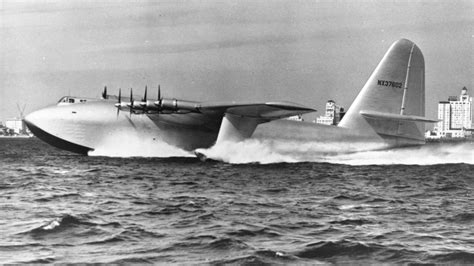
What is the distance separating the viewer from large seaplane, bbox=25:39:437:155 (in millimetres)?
28094

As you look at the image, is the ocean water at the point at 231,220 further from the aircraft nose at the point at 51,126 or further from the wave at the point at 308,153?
the aircraft nose at the point at 51,126

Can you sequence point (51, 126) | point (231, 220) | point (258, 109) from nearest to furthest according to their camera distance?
1. point (231, 220)
2. point (258, 109)
3. point (51, 126)

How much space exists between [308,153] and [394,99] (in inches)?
247

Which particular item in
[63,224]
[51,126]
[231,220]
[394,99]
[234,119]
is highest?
[394,99]

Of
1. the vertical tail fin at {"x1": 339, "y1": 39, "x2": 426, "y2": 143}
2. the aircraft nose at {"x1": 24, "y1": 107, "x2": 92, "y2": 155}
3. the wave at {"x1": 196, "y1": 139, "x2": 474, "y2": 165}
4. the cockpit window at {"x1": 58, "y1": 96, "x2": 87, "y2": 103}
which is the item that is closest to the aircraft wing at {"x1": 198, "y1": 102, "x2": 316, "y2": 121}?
the wave at {"x1": 196, "y1": 139, "x2": 474, "y2": 165}

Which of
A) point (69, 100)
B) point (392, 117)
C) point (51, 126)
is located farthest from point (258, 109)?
point (51, 126)

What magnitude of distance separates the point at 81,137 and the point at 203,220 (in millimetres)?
19724

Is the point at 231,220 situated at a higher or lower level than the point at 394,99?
lower

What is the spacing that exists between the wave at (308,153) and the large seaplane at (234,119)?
1.11 ft

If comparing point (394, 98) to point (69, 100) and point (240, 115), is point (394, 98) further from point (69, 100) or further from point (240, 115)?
point (69, 100)

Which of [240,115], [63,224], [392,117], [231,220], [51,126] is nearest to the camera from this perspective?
[63,224]

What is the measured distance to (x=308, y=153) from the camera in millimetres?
29562

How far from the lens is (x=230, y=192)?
15344 millimetres

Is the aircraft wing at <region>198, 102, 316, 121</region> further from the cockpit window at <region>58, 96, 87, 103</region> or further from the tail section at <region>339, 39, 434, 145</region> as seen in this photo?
the cockpit window at <region>58, 96, 87, 103</region>
